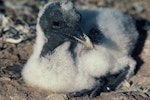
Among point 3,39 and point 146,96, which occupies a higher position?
point 3,39

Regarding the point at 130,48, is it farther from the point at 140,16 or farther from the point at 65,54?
the point at 140,16

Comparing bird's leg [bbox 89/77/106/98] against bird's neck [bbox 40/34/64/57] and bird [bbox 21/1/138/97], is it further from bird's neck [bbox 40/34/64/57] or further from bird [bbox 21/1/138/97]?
bird's neck [bbox 40/34/64/57]

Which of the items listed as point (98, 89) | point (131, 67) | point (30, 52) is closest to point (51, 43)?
point (98, 89)

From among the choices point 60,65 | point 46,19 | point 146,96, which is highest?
point 46,19

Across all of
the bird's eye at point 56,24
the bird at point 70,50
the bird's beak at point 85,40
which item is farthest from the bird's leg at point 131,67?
the bird's eye at point 56,24

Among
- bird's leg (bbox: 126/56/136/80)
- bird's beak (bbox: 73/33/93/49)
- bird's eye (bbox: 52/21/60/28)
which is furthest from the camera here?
bird's leg (bbox: 126/56/136/80)

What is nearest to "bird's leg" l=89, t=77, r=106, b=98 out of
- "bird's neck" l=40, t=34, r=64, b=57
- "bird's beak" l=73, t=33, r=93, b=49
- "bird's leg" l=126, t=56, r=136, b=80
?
"bird's leg" l=126, t=56, r=136, b=80

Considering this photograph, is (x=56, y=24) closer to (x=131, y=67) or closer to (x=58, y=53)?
(x=58, y=53)

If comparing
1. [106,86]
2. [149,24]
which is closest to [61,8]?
[106,86]
